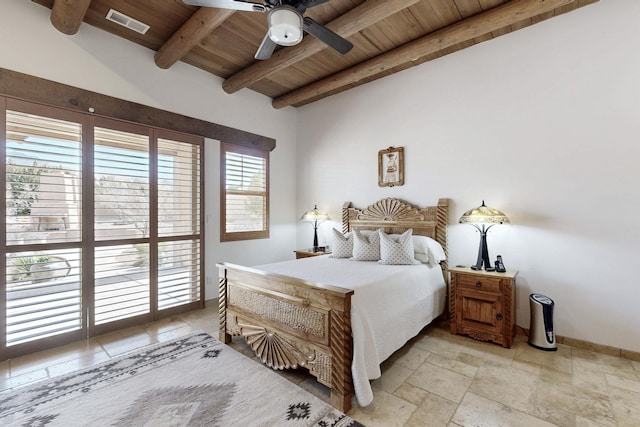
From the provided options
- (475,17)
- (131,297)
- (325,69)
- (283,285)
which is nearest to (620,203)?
(475,17)

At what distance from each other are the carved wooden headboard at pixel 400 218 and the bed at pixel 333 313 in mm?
392

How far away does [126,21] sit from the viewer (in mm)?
2945

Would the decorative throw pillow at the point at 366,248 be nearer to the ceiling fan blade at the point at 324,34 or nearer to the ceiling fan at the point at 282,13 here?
the ceiling fan blade at the point at 324,34

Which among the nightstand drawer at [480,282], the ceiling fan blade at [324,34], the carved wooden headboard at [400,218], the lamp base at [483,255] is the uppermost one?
the ceiling fan blade at [324,34]

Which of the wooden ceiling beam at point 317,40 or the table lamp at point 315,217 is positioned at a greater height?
the wooden ceiling beam at point 317,40

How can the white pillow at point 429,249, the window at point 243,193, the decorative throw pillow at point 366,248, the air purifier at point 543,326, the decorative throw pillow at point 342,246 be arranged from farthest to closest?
the window at point 243,193
the decorative throw pillow at point 342,246
the decorative throw pillow at point 366,248
the white pillow at point 429,249
the air purifier at point 543,326

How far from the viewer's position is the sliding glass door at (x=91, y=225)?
2604 millimetres

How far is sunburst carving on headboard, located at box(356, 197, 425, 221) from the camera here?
3789 mm

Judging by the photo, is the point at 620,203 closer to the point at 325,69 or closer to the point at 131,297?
the point at 325,69

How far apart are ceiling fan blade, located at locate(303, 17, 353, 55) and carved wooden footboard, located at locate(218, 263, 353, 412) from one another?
75.0 inches

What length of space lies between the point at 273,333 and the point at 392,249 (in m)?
1.57

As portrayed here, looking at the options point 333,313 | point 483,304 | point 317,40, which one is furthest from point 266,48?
point 483,304

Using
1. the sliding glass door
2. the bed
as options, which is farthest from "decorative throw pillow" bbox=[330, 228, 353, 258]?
the sliding glass door

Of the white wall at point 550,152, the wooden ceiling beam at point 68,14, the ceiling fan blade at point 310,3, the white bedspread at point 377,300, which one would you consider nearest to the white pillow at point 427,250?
the white bedspread at point 377,300
